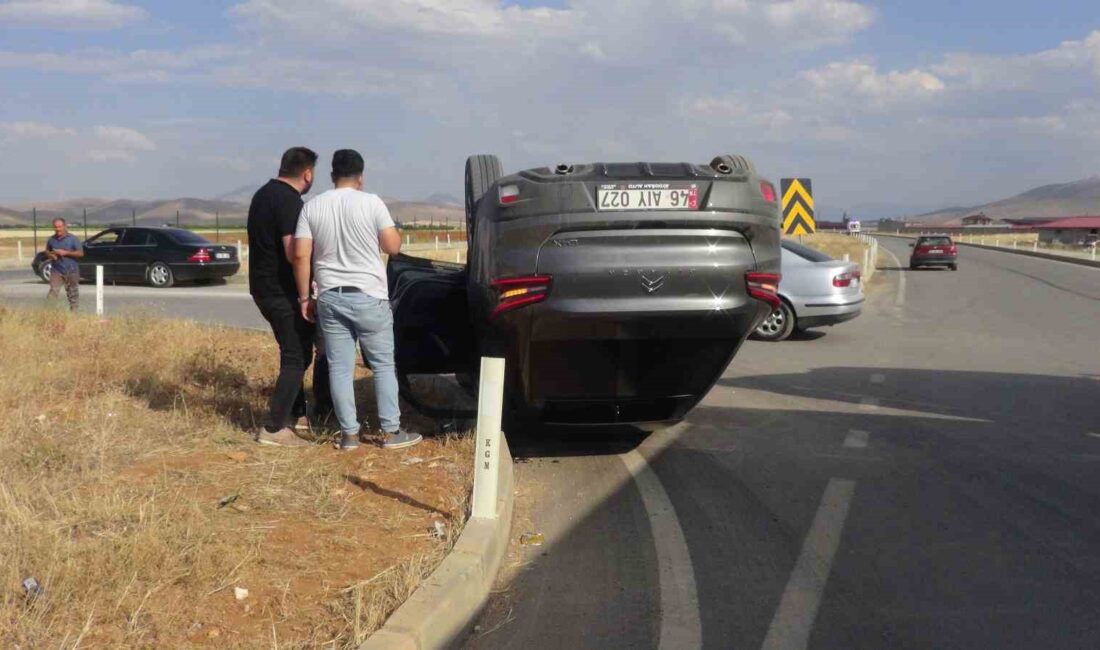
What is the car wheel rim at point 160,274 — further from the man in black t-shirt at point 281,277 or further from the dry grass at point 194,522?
the man in black t-shirt at point 281,277

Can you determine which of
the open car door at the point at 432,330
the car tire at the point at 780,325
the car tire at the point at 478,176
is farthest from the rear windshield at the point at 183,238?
the open car door at the point at 432,330

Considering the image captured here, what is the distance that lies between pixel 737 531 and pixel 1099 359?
8955 millimetres

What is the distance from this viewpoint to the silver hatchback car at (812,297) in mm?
13695

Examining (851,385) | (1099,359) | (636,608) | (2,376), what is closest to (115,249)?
(2,376)

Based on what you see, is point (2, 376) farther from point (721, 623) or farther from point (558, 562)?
point (721, 623)

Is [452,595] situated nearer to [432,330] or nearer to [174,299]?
[432,330]

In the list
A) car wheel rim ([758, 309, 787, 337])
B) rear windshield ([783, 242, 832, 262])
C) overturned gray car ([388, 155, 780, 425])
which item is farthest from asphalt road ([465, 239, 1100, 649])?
rear windshield ([783, 242, 832, 262])

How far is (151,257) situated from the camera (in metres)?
23.8

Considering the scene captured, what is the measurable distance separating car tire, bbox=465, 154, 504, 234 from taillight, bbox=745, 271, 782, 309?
2328mm

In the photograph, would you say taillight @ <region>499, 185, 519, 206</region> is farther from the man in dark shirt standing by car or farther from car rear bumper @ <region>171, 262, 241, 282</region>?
car rear bumper @ <region>171, 262, 241, 282</region>

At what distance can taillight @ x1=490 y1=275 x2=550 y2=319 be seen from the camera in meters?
5.62

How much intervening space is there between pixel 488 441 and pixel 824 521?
2064mm

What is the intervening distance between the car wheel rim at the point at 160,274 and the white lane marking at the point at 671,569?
1981 centimetres

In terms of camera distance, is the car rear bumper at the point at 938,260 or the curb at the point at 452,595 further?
the car rear bumper at the point at 938,260
